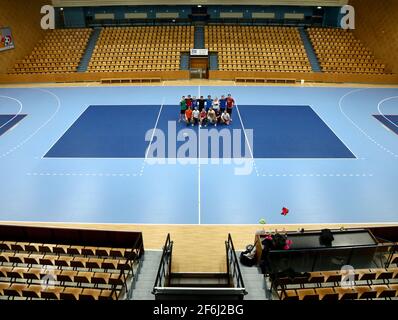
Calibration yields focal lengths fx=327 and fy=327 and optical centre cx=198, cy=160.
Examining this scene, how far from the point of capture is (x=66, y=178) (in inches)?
494

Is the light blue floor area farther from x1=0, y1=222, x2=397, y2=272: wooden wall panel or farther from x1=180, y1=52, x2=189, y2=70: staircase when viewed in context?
x1=180, y1=52, x2=189, y2=70: staircase

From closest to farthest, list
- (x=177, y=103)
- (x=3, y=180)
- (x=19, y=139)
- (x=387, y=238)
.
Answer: (x=387, y=238), (x=3, y=180), (x=19, y=139), (x=177, y=103)

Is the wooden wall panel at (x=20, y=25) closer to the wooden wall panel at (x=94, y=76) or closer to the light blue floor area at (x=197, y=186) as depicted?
the wooden wall panel at (x=94, y=76)

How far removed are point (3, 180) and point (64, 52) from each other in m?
19.1

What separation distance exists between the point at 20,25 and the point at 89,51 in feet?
18.6

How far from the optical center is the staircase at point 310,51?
26.6 m

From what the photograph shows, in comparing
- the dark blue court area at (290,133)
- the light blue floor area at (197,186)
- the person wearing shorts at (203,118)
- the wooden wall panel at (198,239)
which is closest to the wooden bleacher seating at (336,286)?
the wooden wall panel at (198,239)

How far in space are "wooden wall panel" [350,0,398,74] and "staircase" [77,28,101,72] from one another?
23.2 m

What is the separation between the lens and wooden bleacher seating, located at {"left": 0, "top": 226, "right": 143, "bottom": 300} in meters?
6.80

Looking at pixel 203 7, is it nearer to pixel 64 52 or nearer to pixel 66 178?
pixel 64 52

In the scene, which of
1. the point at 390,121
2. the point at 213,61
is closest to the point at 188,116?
the point at 390,121
